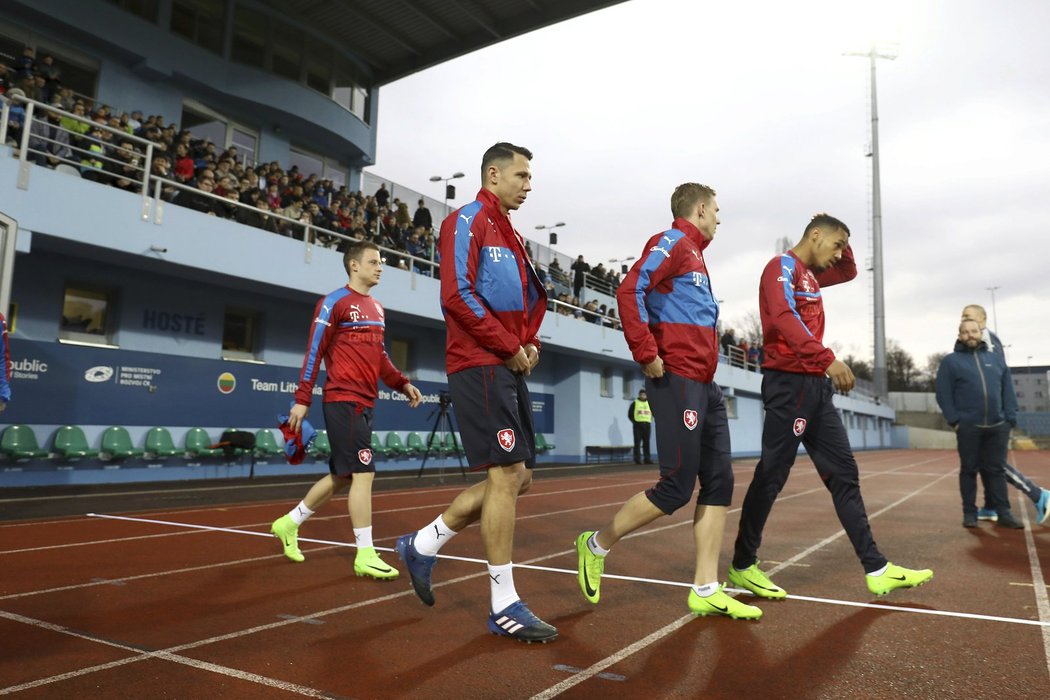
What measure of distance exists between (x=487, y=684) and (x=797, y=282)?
2.81 meters

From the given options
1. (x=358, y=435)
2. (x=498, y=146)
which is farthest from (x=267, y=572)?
(x=498, y=146)

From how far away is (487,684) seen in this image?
246 centimetres

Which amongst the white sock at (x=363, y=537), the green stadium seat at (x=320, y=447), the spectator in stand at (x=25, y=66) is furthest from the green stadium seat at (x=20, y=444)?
the white sock at (x=363, y=537)

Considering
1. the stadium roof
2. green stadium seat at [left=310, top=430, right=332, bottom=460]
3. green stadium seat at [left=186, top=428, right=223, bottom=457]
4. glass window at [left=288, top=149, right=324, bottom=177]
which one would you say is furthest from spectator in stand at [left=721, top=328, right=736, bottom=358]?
green stadium seat at [left=186, top=428, right=223, bottom=457]

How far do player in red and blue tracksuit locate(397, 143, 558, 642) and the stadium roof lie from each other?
1694 centimetres

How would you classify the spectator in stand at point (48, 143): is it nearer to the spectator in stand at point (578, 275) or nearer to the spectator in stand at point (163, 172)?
the spectator in stand at point (163, 172)

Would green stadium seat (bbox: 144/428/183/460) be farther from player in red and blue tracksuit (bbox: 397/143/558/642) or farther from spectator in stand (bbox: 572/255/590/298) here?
spectator in stand (bbox: 572/255/590/298)

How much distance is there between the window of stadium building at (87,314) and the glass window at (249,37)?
322 inches

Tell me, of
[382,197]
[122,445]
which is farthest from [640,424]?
[122,445]

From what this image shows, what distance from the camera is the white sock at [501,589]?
3.05 metres

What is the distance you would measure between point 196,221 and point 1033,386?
444ft

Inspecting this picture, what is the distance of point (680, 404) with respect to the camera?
11.4ft

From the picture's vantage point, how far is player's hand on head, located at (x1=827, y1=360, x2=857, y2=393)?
3490 millimetres

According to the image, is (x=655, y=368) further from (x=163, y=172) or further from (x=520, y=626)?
(x=163, y=172)
